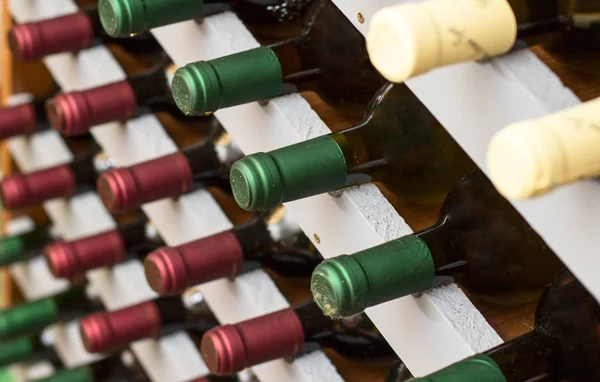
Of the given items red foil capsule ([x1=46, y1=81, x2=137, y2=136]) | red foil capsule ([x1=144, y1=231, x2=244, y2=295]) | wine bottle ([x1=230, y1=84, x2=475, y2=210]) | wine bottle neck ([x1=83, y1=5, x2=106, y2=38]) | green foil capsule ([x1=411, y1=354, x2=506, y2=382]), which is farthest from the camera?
wine bottle neck ([x1=83, y1=5, x2=106, y2=38])

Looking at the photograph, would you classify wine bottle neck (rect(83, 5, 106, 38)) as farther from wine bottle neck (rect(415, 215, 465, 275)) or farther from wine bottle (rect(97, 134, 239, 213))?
wine bottle neck (rect(415, 215, 465, 275))

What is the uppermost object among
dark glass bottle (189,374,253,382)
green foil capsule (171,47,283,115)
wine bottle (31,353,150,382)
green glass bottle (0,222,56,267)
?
green foil capsule (171,47,283,115)

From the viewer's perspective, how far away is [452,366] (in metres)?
0.53

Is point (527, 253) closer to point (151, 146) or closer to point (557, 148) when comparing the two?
point (557, 148)

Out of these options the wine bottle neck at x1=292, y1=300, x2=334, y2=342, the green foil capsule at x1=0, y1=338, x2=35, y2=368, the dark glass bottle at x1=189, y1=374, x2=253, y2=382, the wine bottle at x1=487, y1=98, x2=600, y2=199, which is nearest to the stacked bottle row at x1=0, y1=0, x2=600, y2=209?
the wine bottle at x1=487, y1=98, x2=600, y2=199

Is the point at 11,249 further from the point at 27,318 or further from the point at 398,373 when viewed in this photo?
the point at 398,373

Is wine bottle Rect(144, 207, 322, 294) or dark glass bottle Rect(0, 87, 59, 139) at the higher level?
wine bottle Rect(144, 207, 322, 294)

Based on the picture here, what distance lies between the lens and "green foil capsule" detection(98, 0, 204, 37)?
67 cm

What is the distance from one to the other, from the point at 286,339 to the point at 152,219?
0.21m

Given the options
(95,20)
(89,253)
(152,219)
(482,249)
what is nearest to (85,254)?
(89,253)

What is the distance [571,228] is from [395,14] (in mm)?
128

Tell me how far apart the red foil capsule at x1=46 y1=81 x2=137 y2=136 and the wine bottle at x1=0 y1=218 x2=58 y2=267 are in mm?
385

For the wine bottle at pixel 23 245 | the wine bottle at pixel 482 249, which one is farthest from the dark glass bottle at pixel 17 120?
the wine bottle at pixel 482 249

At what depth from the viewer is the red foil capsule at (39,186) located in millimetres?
1033
